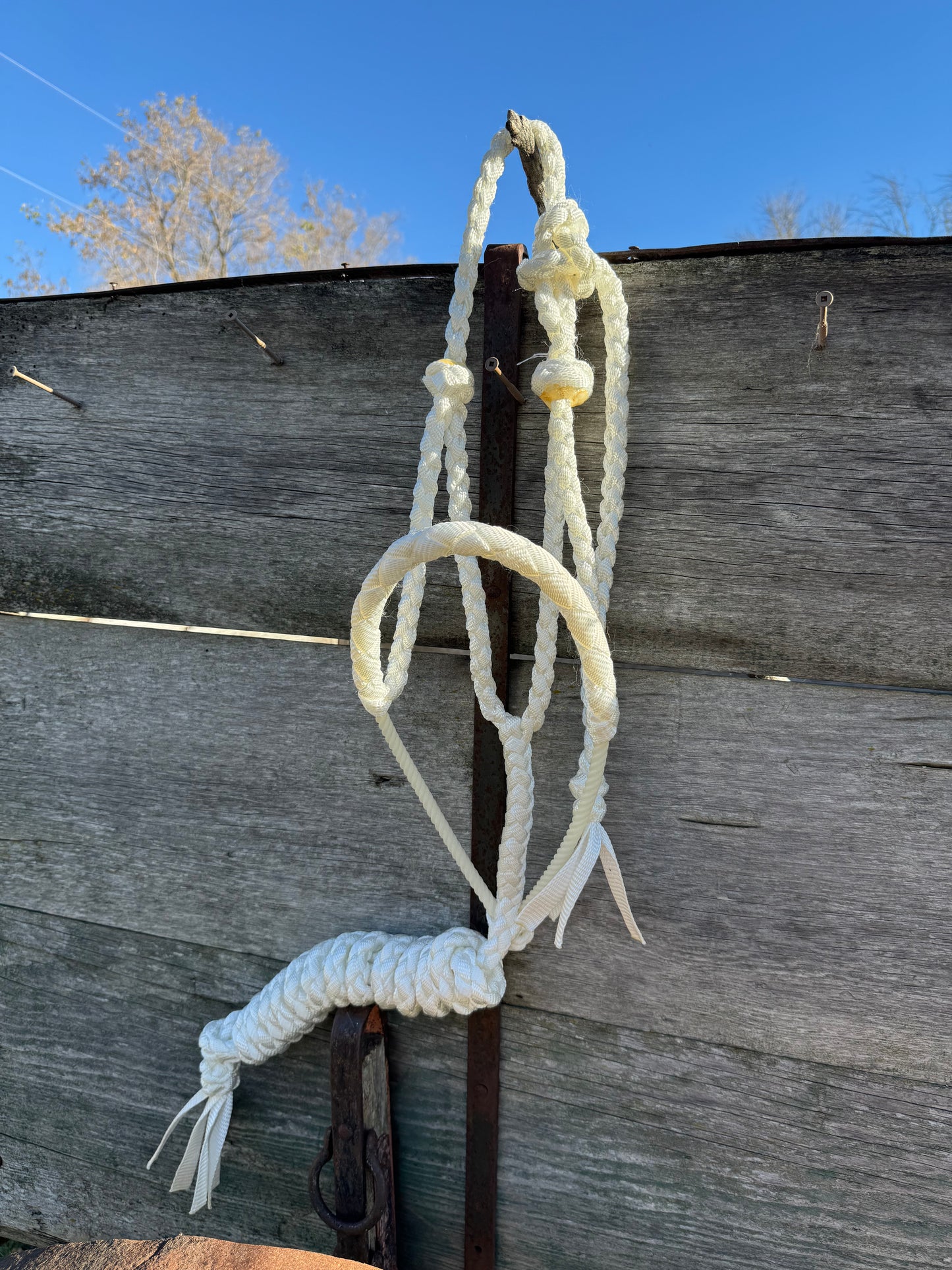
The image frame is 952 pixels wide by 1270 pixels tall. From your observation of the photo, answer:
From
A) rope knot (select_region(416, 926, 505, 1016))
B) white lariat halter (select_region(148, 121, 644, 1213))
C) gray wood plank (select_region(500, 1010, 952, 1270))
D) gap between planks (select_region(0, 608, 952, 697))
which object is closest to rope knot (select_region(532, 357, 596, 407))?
white lariat halter (select_region(148, 121, 644, 1213))

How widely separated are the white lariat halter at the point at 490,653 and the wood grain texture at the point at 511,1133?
124 millimetres

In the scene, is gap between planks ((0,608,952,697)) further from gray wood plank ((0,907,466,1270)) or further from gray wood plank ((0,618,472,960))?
gray wood plank ((0,907,466,1270))

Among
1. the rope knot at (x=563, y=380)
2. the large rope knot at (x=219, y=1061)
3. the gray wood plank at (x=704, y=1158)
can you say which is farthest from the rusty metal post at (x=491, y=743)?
the large rope knot at (x=219, y=1061)

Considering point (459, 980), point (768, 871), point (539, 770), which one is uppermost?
point (539, 770)

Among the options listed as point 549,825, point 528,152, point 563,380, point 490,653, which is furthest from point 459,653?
point 528,152

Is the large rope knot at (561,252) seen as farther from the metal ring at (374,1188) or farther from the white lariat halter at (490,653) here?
the metal ring at (374,1188)

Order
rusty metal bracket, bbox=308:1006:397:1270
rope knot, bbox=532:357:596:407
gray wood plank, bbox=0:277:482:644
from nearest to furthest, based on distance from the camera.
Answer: rope knot, bbox=532:357:596:407
rusty metal bracket, bbox=308:1006:397:1270
gray wood plank, bbox=0:277:482:644

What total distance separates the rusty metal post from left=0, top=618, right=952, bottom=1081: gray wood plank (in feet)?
0.13

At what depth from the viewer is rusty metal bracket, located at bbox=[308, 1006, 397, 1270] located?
3.14 ft

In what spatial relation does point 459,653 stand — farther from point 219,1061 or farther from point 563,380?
point 219,1061

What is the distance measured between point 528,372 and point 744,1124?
959mm

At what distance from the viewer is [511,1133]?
1.00 meters

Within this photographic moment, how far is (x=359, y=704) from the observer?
3.47 feet

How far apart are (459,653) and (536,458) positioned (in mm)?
272
